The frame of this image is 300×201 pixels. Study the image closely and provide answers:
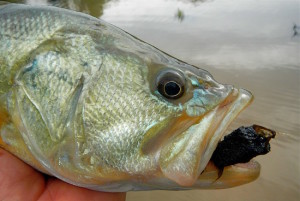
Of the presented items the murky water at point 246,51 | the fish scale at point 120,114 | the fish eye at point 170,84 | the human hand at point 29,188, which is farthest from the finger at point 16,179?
the murky water at point 246,51

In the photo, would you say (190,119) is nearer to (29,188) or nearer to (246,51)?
(29,188)

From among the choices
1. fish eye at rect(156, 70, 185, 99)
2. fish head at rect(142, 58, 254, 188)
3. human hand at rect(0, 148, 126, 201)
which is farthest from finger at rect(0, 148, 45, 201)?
fish eye at rect(156, 70, 185, 99)

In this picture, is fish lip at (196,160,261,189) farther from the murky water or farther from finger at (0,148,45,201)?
the murky water

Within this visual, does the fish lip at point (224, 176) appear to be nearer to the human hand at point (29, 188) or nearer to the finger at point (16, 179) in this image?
the human hand at point (29, 188)

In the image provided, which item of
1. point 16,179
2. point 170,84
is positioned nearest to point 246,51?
point 170,84

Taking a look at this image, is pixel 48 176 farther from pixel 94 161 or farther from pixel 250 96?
pixel 250 96

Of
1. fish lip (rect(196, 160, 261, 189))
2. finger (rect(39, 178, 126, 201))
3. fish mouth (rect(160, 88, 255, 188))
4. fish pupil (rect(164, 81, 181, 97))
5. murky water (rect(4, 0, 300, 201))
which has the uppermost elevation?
fish pupil (rect(164, 81, 181, 97))

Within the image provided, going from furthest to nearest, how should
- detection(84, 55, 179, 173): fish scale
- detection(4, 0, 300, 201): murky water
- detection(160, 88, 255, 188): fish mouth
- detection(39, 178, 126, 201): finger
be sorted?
detection(4, 0, 300, 201): murky water, detection(39, 178, 126, 201): finger, detection(84, 55, 179, 173): fish scale, detection(160, 88, 255, 188): fish mouth

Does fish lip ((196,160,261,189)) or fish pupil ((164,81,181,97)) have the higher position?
fish pupil ((164,81,181,97))
